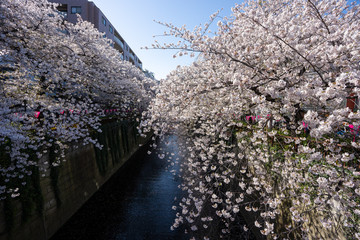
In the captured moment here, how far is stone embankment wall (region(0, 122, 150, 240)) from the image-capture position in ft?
19.6

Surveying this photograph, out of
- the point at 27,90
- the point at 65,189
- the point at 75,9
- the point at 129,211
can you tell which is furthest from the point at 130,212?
the point at 75,9

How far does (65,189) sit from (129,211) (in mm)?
3350

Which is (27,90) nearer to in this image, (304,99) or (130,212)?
(130,212)

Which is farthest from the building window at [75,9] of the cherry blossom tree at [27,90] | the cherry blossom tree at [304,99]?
the cherry blossom tree at [304,99]

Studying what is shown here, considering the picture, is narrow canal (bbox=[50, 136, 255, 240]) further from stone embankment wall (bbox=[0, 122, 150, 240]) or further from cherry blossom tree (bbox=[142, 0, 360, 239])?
cherry blossom tree (bbox=[142, 0, 360, 239])

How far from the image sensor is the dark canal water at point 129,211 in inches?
324

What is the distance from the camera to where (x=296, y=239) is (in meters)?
5.32

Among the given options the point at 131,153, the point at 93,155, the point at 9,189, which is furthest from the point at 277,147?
the point at 131,153

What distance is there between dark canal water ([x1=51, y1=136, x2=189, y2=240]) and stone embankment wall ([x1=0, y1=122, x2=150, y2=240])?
0.54m

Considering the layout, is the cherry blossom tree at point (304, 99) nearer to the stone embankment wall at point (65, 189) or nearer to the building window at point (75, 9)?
the stone embankment wall at point (65, 189)

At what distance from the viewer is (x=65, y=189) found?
8.68m

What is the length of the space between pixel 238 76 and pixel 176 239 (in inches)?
286

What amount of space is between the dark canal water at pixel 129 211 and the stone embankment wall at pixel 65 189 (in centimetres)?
54

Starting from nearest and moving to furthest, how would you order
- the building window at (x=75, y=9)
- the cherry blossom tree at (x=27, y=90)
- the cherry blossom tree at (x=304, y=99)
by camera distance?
the cherry blossom tree at (x=304, y=99) → the cherry blossom tree at (x=27, y=90) → the building window at (x=75, y=9)
